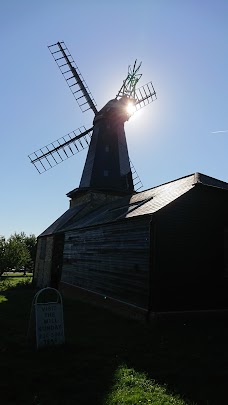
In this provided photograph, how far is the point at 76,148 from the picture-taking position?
33344 mm

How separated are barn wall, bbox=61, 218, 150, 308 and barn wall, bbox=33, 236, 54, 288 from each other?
17.0ft

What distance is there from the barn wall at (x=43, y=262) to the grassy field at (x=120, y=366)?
14.7m

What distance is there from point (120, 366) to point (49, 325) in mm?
2263

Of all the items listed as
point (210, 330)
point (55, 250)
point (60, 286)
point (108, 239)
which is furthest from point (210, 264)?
point (55, 250)

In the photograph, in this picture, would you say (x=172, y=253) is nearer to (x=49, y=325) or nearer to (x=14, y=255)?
(x=49, y=325)

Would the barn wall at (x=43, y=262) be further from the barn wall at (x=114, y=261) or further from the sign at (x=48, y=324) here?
the sign at (x=48, y=324)

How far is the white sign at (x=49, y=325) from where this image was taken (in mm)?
8152

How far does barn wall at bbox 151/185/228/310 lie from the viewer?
12047 mm

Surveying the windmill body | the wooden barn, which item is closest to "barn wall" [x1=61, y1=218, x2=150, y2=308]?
the wooden barn

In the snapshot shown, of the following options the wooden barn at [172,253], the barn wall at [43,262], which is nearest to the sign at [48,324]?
the wooden barn at [172,253]

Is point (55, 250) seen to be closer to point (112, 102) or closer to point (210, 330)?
point (112, 102)

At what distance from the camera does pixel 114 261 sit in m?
15.1

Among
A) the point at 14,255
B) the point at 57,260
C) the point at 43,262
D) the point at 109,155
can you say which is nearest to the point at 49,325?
the point at 57,260

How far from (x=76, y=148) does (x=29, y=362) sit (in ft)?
91.4
